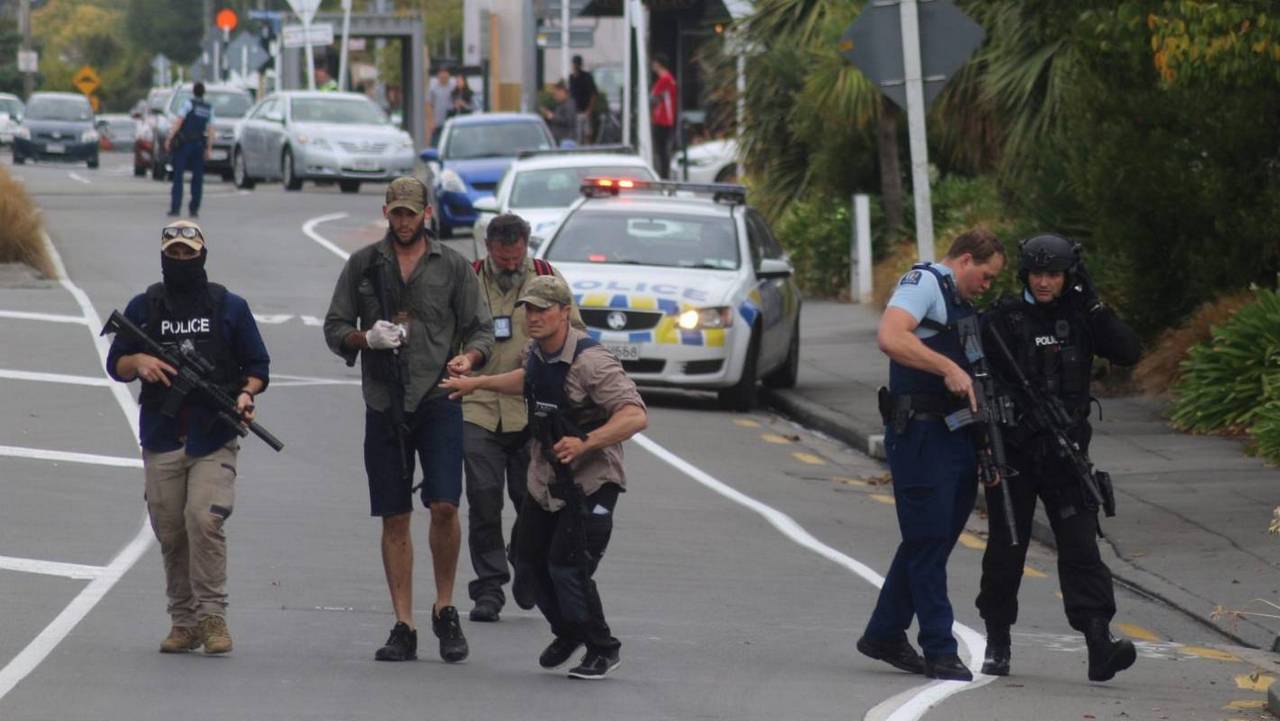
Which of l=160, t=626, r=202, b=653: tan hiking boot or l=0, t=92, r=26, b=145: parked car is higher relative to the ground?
l=0, t=92, r=26, b=145: parked car

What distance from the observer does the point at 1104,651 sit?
373 inches

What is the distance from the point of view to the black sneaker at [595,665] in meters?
9.16

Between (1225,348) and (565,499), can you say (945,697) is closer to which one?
(565,499)

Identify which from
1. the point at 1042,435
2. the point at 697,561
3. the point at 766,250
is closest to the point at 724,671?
the point at 1042,435

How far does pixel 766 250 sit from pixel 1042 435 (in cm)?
1087

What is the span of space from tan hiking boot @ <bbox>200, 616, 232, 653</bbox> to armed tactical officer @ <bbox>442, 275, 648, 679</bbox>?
4.30 ft

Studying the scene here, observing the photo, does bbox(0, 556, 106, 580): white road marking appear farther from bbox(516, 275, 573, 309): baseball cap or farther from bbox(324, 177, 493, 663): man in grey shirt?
bbox(516, 275, 573, 309): baseball cap

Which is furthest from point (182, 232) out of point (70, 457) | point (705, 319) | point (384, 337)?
point (705, 319)

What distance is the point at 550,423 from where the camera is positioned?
9.09 metres

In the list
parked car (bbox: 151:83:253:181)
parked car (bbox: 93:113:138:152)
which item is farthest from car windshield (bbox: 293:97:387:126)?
parked car (bbox: 93:113:138:152)

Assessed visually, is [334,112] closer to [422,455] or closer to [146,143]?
[146,143]

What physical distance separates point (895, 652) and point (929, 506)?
0.66m

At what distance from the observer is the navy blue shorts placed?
9445 mm

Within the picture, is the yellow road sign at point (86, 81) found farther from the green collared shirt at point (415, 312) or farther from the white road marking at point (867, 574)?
the green collared shirt at point (415, 312)
